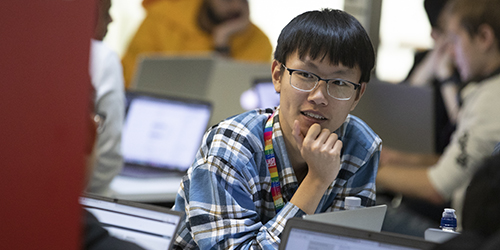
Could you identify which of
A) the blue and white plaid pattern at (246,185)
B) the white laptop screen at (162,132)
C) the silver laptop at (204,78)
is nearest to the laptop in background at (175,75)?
the silver laptop at (204,78)

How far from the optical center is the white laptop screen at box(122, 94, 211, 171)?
2182 mm

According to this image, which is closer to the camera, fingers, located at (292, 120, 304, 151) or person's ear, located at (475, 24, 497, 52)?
fingers, located at (292, 120, 304, 151)

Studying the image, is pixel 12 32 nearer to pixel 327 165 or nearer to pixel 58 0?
pixel 58 0

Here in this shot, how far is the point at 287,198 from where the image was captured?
3.27ft

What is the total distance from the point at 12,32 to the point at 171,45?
2.74 metres

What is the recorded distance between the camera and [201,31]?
126 inches

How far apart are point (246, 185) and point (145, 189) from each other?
1.12m

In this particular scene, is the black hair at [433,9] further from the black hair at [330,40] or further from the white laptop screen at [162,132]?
the black hair at [330,40]

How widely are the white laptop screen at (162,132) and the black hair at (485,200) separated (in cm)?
174

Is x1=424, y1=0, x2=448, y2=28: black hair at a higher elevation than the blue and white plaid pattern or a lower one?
higher

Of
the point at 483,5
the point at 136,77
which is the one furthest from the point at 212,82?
the point at 483,5

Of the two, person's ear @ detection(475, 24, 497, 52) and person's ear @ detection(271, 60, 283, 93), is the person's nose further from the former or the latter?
person's ear @ detection(475, 24, 497, 52)

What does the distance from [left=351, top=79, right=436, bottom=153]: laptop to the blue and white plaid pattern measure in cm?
108

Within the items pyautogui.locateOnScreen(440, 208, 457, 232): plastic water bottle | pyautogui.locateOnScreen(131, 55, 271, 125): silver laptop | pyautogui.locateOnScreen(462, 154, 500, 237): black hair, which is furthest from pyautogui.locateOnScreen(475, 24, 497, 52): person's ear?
pyautogui.locateOnScreen(462, 154, 500, 237): black hair
